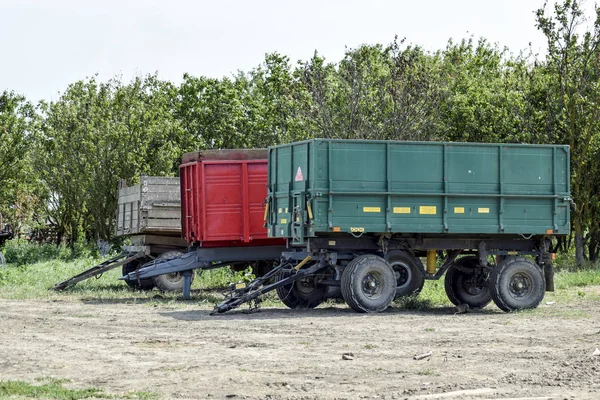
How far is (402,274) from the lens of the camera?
19.9m

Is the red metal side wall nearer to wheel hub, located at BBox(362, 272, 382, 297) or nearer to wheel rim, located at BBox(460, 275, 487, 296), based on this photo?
wheel hub, located at BBox(362, 272, 382, 297)

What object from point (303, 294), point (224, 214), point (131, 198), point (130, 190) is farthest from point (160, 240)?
point (303, 294)

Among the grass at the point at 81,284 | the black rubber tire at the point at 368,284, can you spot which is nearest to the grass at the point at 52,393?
the black rubber tire at the point at 368,284

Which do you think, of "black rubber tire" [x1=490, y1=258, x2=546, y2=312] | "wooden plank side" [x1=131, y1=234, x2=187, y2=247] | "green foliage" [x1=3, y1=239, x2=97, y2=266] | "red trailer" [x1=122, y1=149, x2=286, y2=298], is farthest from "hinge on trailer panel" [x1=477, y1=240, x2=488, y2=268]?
"green foliage" [x1=3, y1=239, x2=97, y2=266]

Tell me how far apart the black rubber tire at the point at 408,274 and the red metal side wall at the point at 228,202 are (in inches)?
139

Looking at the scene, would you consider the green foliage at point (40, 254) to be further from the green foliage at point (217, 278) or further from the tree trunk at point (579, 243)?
the tree trunk at point (579, 243)

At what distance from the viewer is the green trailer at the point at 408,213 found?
18578 mm

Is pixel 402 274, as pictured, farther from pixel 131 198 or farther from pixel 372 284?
pixel 131 198

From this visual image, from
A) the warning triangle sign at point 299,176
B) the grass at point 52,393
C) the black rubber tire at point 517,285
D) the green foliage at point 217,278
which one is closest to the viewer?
the grass at point 52,393

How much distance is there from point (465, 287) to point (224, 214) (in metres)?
5.14

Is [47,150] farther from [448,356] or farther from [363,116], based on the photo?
[448,356]

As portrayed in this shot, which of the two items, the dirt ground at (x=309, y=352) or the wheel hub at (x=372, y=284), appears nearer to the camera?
the dirt ground at (x=309, y=352)

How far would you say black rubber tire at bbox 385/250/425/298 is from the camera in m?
19.7

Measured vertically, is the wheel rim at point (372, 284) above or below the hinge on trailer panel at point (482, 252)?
below
